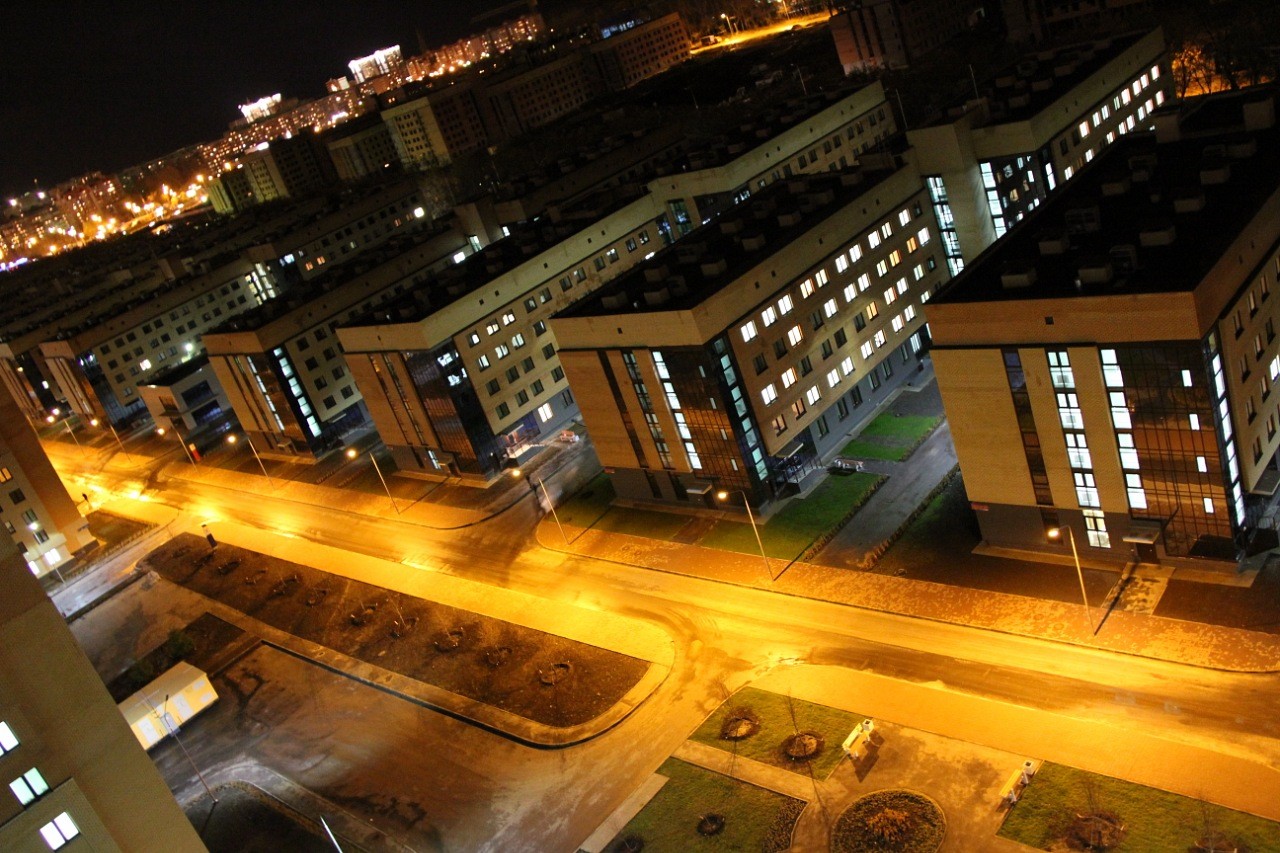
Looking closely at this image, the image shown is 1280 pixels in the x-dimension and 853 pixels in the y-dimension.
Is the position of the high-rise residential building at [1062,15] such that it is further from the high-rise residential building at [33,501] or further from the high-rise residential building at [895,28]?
the high-rise residential building at [33,501]

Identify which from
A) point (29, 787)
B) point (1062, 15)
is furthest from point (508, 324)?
point (1062, 15)

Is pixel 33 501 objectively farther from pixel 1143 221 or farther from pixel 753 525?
pixel 1143 221

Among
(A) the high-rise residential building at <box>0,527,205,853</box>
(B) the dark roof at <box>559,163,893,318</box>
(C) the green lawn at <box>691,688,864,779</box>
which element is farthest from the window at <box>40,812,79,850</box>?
(B) the dark roof at <box>559,163,893,318</box>

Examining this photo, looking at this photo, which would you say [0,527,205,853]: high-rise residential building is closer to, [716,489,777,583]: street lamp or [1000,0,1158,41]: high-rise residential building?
[716,489,777,583]: street lamp

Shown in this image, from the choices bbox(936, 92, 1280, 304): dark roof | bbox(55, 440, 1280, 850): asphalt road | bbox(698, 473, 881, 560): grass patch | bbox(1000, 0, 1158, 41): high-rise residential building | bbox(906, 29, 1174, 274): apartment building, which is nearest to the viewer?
bbox(55, 440, 1280, 850): asphalt road

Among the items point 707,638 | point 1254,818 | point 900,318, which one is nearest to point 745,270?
point 900,318

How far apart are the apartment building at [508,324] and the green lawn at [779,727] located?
94.8 ft

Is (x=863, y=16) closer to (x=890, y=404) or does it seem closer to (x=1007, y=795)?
(x=890, y=404)

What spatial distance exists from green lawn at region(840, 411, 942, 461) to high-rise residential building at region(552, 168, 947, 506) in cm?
133

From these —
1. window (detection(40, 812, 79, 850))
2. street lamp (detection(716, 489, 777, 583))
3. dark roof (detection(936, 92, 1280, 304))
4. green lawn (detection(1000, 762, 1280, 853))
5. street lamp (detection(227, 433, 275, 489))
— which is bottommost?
green lawn (detection(1000, 762, 1280, 853))

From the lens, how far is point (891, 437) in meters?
65.1

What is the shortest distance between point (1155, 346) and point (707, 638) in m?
24.4

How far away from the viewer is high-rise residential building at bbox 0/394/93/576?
86188mm

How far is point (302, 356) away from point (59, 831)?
62331 mm
